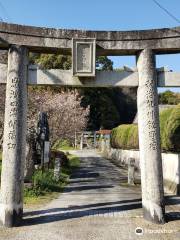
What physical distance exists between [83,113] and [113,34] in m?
28.9

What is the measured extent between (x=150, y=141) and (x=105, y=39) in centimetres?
296

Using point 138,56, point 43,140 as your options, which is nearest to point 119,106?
point 43,140

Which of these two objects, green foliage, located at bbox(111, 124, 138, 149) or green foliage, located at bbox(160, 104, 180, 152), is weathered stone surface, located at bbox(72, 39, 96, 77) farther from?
green foliage, located at bbox(111, 124, 138, 149)

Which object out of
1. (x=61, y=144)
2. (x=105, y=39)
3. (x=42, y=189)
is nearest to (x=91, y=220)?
(x=105, y=39)

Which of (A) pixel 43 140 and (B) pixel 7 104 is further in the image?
(A) pixel 43 140

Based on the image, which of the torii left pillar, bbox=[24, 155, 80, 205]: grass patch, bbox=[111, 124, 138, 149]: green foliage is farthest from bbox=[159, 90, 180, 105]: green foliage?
the torii left pillar

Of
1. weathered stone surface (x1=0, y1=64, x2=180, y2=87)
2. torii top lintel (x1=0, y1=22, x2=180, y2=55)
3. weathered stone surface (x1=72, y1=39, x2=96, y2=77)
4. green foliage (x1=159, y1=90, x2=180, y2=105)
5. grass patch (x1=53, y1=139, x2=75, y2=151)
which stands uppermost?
green foliage (x1=159, y1=90, x2=180, y2=105)

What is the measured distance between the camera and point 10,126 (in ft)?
29.4

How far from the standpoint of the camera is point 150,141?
9188 millimetres

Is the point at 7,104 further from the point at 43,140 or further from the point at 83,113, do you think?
the point at 83,113

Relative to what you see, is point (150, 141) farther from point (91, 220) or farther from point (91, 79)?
point (91, 220)

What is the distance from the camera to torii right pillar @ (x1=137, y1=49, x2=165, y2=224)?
907cm

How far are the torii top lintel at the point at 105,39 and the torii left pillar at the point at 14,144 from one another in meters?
0.47

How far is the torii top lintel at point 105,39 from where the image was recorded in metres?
9.38
